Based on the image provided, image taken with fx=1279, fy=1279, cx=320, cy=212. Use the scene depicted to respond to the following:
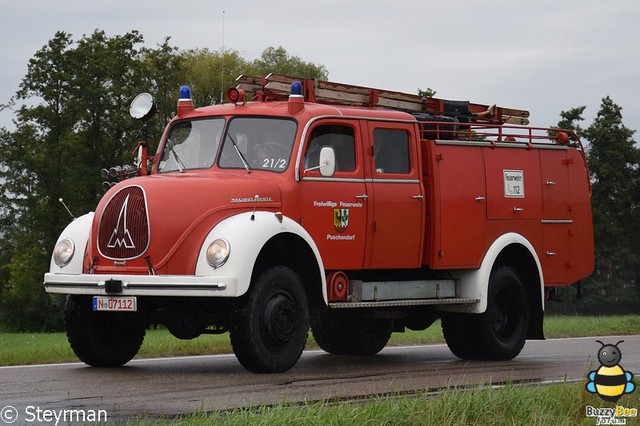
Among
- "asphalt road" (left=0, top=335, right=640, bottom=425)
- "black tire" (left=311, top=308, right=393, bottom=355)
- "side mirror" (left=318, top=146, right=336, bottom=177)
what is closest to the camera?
"asphalt road" (left=0, top=335, right=640, bottom=425)

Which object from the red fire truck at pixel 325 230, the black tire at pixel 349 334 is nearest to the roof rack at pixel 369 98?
the red fire truck at pixel 325 230

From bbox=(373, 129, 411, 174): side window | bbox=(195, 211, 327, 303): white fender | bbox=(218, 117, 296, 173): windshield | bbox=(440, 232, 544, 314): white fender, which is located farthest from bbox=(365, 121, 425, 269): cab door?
bbox=(195, 211, 327, 303): white fender

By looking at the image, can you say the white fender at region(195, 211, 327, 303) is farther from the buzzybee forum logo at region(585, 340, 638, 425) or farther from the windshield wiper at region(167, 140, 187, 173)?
the buzzybee forum logo at region(585, 340, 638, 425)

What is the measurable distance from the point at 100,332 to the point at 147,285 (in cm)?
139

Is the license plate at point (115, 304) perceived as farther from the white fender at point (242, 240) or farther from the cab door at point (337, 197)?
the cab door at point (337, 197)

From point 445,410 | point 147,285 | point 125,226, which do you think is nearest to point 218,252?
point 147,285

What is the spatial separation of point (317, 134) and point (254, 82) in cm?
130

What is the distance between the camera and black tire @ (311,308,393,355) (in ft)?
51.9

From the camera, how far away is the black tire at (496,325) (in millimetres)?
15125

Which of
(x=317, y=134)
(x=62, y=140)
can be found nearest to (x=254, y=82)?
(x=317, y=134)

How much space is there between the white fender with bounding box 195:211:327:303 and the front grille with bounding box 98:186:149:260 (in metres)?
0.70

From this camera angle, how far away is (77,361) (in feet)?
47.6

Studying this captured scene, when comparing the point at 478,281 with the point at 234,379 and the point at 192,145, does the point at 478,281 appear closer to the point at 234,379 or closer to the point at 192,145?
the point at 192,145

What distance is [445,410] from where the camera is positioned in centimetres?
865
